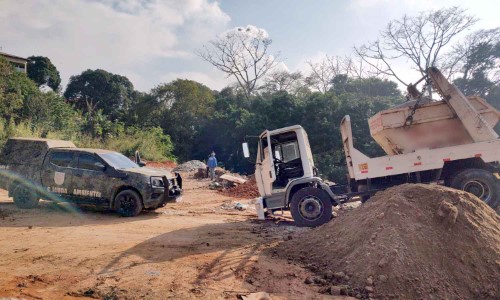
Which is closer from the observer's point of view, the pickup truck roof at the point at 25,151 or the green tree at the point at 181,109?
the pickup truck roof at the point at 25,151

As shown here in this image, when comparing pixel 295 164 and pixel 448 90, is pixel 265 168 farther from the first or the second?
pixel 448 90

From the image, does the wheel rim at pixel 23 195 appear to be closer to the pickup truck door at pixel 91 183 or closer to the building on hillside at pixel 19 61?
the pickup truck door at pixel 91 183

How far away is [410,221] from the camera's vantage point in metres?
5.90

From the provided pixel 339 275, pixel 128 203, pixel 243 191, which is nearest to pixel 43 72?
pixel 243 191

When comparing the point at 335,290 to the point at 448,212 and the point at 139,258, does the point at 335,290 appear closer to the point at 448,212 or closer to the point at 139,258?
the point at 448,212

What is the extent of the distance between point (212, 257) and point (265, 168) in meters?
3.25

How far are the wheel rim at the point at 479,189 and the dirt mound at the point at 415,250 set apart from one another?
2.73m

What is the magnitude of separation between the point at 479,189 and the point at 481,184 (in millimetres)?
123

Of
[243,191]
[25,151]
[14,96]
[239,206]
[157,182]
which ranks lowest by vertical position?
[239,206]

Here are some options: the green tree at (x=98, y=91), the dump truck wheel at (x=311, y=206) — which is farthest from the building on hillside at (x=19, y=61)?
the dump truck wheel at (x=311, y=206)

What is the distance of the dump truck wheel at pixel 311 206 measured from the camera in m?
8.95

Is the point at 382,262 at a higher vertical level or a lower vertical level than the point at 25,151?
lower

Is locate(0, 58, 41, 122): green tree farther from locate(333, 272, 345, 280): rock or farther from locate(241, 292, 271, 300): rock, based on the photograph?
locate(333, 272, 345, 280): rock

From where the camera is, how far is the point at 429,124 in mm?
9578
